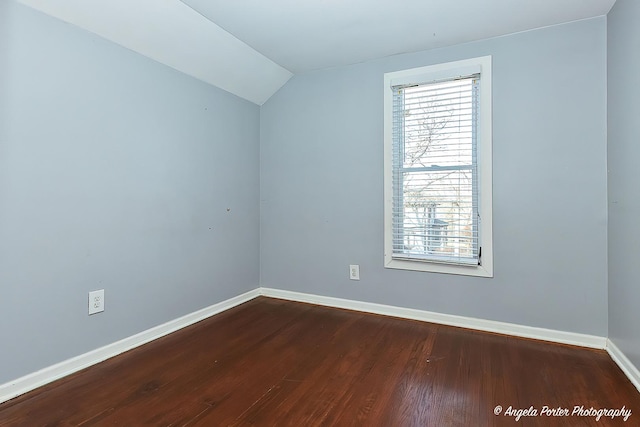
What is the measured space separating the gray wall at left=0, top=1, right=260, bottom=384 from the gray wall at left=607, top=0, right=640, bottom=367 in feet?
8.97

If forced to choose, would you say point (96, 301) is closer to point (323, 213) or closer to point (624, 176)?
point (323, 213)

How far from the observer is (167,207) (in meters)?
2.41

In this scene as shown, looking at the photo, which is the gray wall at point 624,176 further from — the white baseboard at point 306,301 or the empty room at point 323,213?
the white baseboard at point 306,301

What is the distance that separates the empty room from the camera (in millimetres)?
1640

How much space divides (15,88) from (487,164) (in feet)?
9.22

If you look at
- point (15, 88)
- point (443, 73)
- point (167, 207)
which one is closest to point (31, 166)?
point (15, 88)

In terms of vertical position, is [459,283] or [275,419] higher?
[459,283]

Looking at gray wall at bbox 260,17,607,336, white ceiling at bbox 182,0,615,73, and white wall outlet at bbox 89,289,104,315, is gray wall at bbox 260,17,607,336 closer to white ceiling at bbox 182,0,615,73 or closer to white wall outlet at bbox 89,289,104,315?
white ceiling at bbox 182,0,615,73

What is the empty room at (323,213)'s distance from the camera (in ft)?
5.38

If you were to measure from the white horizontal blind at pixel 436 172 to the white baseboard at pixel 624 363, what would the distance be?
→ 0.89 m

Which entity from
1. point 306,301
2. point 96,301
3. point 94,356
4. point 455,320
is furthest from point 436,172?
point 94,356

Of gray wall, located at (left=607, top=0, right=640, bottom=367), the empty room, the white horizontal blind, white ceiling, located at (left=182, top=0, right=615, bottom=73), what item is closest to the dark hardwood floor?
the empty room

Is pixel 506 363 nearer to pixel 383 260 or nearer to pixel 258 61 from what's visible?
pixel 383 260

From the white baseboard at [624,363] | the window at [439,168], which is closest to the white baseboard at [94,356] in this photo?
the window at [439,168]
